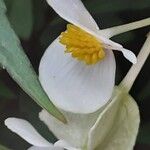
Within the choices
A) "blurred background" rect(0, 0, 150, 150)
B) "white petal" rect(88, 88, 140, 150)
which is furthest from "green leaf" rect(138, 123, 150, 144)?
"white petal" rect(88, 88, 140, 150)

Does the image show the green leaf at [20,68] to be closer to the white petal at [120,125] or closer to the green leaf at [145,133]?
the white petal at [120,125]

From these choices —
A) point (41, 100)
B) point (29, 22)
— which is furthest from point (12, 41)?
point (29, 22)

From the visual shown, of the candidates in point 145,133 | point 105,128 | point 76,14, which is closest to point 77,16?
point 76,14

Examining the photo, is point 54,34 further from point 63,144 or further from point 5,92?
point 63,144

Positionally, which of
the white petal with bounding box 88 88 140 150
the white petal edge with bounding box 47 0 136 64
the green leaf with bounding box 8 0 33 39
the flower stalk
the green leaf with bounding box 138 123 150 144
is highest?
the white petal edge with bounding box 47 0 136 64

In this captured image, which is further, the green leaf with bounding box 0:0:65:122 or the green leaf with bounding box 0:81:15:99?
the green leaf with bounding box 0:81:15:99

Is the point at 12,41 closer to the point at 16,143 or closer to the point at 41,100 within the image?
the point at 41,100

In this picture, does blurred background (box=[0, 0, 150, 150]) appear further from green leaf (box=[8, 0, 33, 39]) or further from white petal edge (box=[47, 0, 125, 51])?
white petal edge (box=[47, 0, 125, 51])
